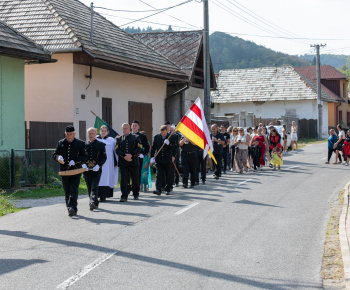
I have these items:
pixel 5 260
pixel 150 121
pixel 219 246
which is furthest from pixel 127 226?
pixel 150 121

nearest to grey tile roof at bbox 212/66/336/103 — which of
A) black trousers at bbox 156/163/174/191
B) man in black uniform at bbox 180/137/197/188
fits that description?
man in black uniform at bbox 180/137/197/188

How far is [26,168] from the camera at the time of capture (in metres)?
17.6

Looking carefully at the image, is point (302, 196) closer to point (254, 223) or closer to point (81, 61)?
point (254, 223)

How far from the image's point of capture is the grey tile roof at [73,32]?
22.1m

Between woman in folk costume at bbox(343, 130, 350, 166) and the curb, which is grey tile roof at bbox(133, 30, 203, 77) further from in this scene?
the curb

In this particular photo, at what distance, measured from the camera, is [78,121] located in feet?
72.8

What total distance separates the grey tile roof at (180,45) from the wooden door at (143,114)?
5.01 meters

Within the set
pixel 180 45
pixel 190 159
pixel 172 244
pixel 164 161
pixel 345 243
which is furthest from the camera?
pixel 180 45

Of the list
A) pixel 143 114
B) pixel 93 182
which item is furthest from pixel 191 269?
pixel 143 114

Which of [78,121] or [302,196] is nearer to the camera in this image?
[302,196]

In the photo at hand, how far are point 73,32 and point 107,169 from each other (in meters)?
9.14

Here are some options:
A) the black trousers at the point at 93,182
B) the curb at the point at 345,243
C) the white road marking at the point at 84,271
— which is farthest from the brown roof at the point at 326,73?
the white road marking at the point at 84,271

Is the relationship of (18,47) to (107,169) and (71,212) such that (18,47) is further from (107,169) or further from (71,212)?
(71,212)

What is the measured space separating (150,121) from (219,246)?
64.2ft
